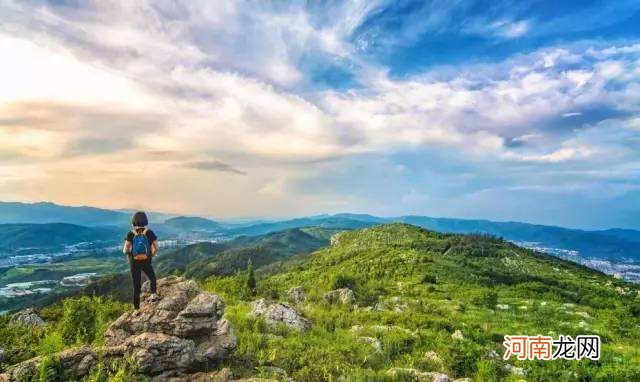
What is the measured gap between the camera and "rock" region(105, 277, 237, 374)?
14984 mm

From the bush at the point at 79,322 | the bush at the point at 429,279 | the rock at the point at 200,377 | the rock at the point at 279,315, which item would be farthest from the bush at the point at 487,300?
the bush at the point at 79,322

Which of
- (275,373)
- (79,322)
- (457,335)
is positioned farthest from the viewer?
(457,335)

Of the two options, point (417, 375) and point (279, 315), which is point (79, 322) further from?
point (417, 375)

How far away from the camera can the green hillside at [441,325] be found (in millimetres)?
18297

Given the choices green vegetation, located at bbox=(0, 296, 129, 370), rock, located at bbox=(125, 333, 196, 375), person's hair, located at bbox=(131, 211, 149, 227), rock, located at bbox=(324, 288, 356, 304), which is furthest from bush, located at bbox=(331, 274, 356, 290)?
rock, located at bbox=(125, 333, 196, 375)

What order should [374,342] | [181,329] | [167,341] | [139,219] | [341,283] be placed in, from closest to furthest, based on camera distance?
[167,341]
[181,329]
[139,219]
[374,342]
[341,283]

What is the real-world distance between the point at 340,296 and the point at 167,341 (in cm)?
2364

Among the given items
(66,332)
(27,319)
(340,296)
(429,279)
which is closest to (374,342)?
(66,332)

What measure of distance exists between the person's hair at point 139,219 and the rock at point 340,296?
2083cm

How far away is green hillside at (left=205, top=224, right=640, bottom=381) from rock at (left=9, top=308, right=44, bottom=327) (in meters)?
11.0

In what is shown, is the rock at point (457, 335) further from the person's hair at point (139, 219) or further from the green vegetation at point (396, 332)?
the person's hair at point (139, 219)

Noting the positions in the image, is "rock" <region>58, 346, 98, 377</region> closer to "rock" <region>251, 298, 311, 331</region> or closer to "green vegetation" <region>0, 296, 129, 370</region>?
"green vegetation" <region>0, 296, 129, 370</region>

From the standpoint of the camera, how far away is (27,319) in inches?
939

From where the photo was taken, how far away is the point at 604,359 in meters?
22.0
